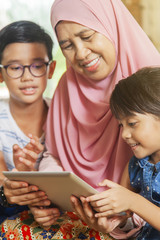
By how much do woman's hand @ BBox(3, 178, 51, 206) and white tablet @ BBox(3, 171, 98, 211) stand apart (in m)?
0.03

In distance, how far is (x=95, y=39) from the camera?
1.50 m

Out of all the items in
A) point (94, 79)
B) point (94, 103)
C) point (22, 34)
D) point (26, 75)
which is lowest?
point (94, 103)

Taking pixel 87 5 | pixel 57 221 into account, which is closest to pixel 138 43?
pixel 87 5

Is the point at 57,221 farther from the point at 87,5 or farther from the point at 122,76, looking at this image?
the point at 87,5

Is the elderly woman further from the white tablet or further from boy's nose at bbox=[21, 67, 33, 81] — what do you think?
boy's nose at bbox=[21, 67, 33, 81]

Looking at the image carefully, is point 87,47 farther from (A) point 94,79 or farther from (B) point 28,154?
(B) point 28,154

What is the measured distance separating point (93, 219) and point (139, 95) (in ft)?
1.64

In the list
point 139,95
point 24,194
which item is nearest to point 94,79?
point 139,95

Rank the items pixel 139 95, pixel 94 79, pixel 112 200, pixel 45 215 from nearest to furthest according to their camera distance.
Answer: pixel 112 200
pixel 139 95
pixel 45 215
pixel 94 79

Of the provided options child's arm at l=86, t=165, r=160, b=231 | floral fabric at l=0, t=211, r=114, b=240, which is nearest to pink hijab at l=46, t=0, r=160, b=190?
floral fabric at l=0, t=211, r=114, b=240

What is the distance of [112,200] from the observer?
1.19m

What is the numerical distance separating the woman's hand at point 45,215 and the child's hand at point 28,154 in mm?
243

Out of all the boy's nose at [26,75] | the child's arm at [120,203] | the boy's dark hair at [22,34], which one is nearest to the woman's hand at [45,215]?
the child's arm at [120,203]

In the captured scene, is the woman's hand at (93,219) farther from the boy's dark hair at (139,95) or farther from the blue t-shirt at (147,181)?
the boy's dark hair at (139,95)
